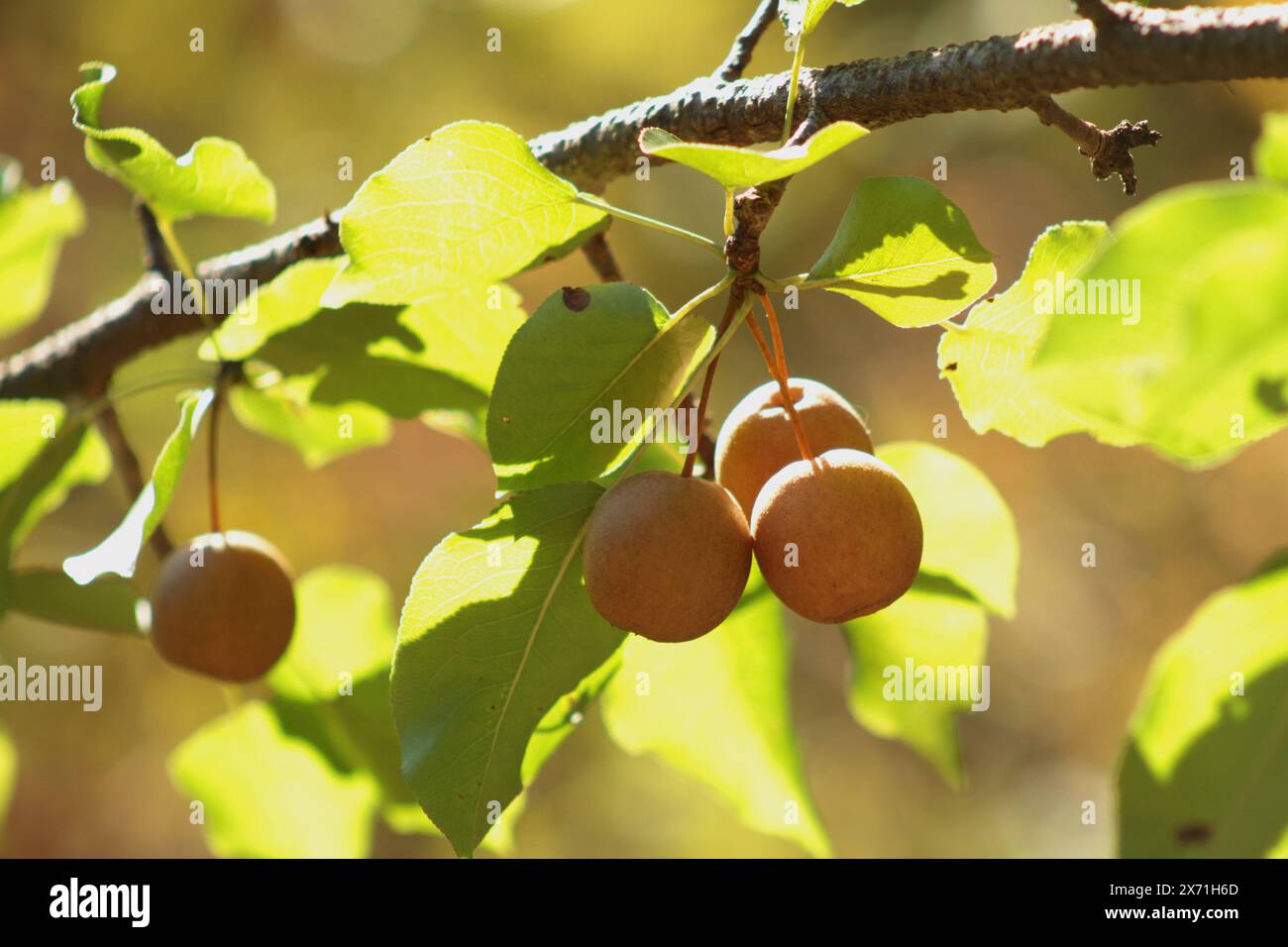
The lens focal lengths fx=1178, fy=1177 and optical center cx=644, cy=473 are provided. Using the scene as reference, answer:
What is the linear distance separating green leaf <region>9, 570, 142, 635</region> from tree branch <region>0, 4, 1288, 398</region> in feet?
1.01

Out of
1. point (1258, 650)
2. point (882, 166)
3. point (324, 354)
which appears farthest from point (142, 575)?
point (882, 166)

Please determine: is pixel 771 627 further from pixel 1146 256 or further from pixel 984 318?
pixel 1146 256

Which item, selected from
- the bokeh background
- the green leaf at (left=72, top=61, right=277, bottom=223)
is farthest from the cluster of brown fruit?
the bokeh background

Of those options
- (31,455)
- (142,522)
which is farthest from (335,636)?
(142,522)

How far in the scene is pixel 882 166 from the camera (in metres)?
3.40

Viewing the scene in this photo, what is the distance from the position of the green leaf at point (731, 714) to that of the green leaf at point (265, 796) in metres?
0.35

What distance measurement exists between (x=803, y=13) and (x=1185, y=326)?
362 millimetres

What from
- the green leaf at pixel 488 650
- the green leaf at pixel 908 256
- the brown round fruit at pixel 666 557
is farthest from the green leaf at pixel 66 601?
the green leaf at pixel 908 256

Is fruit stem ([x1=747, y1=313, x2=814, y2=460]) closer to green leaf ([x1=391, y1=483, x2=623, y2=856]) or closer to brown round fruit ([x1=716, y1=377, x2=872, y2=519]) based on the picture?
brown round fruit ([x1=716, y1=377, x2=872, y2=519])

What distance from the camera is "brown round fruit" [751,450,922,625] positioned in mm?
590

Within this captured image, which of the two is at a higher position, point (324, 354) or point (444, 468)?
point (444, 468)

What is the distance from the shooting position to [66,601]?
101cm

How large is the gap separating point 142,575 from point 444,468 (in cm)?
167

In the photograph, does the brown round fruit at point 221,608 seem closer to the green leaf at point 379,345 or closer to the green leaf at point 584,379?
the green leaf at point 379,345
